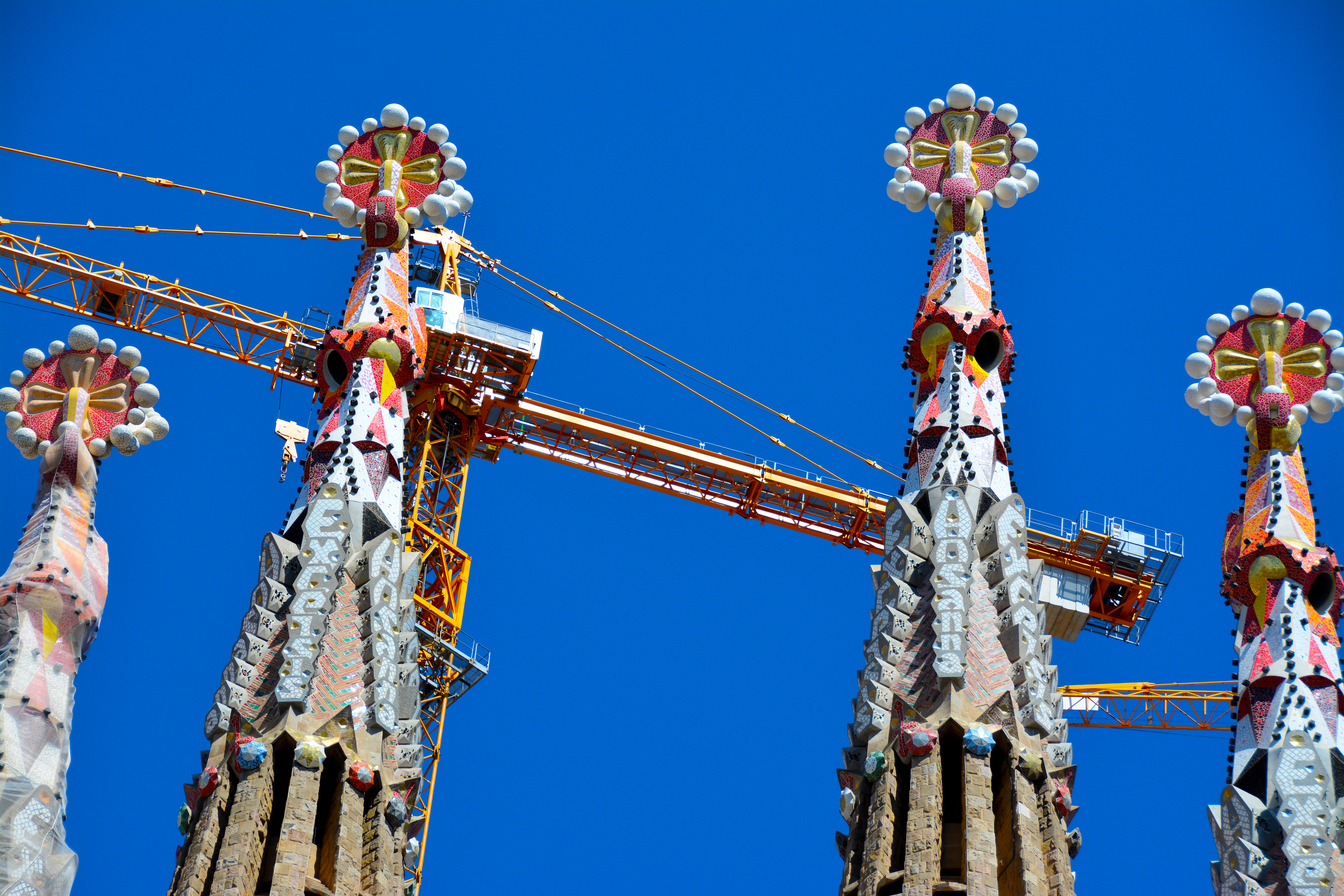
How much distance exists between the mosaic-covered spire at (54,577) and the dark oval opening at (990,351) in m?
11.7

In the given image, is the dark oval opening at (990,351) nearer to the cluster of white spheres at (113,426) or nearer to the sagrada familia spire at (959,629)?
the sagrada familia spire at (959,629)

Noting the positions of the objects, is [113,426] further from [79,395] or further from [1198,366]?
[1198,366]

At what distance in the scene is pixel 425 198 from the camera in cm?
3534

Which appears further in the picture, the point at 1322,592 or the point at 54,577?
the point at 1322,592

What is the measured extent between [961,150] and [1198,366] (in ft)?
15.8

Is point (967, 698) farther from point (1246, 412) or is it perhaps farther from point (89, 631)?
point (89, 631)

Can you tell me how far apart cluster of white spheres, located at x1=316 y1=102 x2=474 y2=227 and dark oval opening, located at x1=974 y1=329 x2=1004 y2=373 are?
8741 millimetres

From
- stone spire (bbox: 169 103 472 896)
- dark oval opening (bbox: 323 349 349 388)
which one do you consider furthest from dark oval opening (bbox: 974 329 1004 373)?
dark oval opening (bbox: 323 349 349 388)

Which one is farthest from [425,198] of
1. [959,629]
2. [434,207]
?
[959,629]

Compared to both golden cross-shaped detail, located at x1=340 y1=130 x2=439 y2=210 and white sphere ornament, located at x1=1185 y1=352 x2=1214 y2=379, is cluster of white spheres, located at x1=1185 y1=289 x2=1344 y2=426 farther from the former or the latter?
golden cross-shaped detail, located at x1=340 y1=130 x2=439 y2=210

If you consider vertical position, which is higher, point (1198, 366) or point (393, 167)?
point (393, 167)

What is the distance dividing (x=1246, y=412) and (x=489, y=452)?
22767mm

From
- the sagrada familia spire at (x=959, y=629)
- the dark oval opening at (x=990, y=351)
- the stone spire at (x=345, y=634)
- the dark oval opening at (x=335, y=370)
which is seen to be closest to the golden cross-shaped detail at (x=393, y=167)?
the stone spire at (x=345, y=634)

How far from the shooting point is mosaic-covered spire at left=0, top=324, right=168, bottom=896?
28.1 metres
